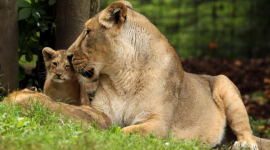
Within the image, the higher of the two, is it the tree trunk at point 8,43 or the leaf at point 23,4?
the leaf at point 23,4

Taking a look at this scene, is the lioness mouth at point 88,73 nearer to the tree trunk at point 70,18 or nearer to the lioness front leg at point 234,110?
the tree trunk at point 70,18

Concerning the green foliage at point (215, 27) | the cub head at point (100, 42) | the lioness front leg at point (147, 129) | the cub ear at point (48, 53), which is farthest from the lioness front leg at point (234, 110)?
the green foliage at point (215, 27)

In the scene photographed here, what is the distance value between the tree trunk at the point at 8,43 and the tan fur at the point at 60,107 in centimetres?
85

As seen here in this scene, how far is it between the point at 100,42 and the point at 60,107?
91 centimetres

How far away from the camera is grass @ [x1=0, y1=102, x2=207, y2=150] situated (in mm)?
3787

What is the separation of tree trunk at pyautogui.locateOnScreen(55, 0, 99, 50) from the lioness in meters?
0.88

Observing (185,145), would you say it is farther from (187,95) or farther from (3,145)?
(3,145)

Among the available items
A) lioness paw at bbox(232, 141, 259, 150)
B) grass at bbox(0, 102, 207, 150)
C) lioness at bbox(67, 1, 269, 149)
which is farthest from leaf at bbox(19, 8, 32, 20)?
lioness paw at bbox(232, 141, 259, 150)

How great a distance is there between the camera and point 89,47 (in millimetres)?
5621

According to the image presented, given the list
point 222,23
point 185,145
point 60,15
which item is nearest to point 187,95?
point 185,145

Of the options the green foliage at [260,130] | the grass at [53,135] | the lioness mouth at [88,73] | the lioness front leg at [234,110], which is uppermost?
the lioness mouth at [88,73]

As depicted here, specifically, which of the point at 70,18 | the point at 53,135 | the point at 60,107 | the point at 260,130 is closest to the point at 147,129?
the point at 60,107

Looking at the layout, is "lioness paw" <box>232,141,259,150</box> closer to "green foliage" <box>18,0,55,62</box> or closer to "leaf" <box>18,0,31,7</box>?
"green foliage" <box>18,0,55,62</box>

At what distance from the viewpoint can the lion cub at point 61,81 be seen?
5977mm
